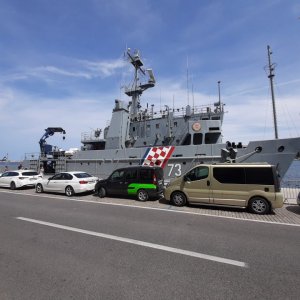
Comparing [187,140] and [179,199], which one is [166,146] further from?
[179,199]

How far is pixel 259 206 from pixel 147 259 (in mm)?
6125

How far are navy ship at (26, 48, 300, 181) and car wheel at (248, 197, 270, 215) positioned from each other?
5.16m

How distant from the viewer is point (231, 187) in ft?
32.6

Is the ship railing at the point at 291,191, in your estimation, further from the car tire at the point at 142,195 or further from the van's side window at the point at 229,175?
the car tire at the point at 142,195

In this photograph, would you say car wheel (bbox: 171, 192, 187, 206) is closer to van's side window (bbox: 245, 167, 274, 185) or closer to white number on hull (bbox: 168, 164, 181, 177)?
van's side window (bbox: 245, 167, 274, 185)

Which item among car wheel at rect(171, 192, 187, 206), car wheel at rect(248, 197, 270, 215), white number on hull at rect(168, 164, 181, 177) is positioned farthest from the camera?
white number on hull at rect(168, 164, 181, 177)

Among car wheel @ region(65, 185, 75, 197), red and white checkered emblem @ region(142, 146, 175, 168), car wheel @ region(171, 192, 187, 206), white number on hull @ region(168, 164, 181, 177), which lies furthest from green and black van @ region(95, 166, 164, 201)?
red and white checkered emblem @ region(142, 146, 175, 168)

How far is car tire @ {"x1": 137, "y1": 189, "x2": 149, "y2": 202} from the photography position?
12344 mm

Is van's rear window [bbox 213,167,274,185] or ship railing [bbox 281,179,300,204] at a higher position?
van's rear window [bbox 213,167,274,185]

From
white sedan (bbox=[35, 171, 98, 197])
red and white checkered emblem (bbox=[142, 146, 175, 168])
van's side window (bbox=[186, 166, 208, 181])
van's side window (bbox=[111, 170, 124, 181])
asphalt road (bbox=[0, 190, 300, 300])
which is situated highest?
red and white checkered emblem (bbox=[142, 146, 175, 168])

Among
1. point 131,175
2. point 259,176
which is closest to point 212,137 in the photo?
point 131,175

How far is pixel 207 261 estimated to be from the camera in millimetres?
4688

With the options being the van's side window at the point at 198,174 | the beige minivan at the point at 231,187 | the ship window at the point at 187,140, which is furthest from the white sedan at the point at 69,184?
the ship window at the point at 187,140

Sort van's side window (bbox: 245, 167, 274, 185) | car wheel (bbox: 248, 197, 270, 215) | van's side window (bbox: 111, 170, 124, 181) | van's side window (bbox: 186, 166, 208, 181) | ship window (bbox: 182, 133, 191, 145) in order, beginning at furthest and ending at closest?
ship window (bbox: 182, 133, 191, 145) < van's side window (bbox: 111, 170, 124, 181) < van's side window (bbox: 186, 166, 208, 181) < van's side window (bbox: 245, 167, 274, 185) < car wheel (bbox: 248, 197, 270, 215)
